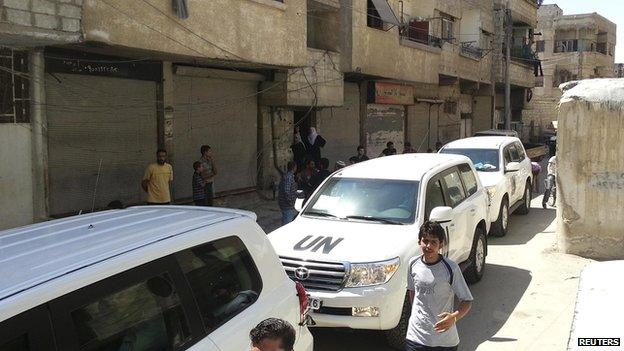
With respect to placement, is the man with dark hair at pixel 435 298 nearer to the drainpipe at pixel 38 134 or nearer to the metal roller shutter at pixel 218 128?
the drainpipe at pixel 38 134

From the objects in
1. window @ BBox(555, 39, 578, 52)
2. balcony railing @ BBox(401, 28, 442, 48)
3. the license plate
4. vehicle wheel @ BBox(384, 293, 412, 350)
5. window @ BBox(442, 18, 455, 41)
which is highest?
window @ BBox(555, 39, 578, 52)

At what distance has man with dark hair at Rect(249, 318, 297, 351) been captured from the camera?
2432 millimetres

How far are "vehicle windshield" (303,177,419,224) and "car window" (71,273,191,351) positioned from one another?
3.84 meters

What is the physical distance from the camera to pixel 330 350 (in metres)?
5.75

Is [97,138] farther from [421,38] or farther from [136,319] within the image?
[421,38]

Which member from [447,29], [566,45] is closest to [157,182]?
[447,29]

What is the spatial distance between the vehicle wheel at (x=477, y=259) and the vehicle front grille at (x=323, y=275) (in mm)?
2912

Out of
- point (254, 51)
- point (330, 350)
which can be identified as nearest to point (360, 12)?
point (254, 51)

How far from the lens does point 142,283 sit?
2.72 metres

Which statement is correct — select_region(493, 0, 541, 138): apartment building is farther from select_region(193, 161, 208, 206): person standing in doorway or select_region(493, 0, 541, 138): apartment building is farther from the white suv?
the white suv

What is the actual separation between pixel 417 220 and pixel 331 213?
1.01 metres

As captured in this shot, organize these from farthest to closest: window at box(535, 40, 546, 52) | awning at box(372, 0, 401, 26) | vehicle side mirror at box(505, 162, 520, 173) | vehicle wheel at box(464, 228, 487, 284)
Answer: window at box(535, 40, 546, 52)
awning at box(372, 0, 401, 26)
vehicle side mirror at box(505, 162, 520, 173)
vehicle wheel at box(464, 228, 487, 284)

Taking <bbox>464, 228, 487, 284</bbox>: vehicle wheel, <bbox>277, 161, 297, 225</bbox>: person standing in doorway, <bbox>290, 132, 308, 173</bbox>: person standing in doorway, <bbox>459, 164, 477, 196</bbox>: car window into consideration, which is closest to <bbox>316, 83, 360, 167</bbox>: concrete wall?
<bbox>290, 132, 308, 173</bbox>: person standing in doorway

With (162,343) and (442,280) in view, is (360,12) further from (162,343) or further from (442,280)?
(162,343)
